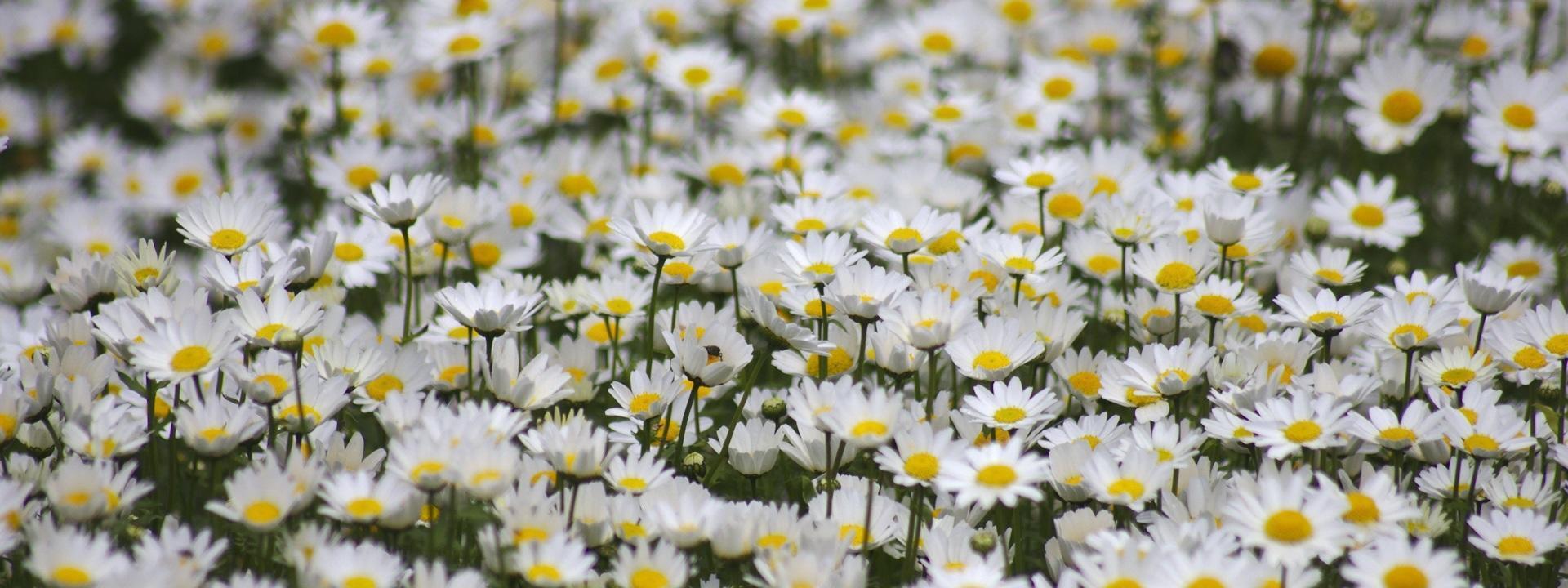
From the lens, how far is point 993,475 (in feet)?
A: 7.82

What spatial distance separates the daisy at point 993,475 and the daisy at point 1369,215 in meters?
1.85

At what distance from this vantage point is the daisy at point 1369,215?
3795 millimetres

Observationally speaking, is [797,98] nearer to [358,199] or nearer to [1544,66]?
[358,199]

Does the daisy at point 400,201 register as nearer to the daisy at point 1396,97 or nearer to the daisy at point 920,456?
the daisy at point 920,456

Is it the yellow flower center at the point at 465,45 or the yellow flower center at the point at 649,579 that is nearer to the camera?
the yellow flower center at the point at 649,579

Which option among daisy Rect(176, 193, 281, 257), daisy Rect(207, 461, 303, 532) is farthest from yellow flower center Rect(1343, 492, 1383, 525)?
daisy Rect(176, 193, 281, 257)

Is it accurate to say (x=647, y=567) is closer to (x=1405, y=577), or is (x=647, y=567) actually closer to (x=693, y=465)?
(x=693, y=465)

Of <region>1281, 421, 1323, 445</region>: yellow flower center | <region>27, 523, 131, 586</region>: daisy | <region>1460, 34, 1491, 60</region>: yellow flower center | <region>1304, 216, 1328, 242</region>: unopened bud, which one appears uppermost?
<region>1460, 34, 1491, 60</region>: yellow flower center

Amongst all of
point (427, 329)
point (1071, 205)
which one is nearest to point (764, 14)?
point (1071, 205)

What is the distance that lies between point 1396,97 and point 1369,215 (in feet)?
2.10

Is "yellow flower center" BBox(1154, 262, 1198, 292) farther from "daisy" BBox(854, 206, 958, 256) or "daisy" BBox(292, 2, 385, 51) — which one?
"daisy" BBox(292, 2, 385, 51)

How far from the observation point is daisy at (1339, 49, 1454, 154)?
424 centimetres

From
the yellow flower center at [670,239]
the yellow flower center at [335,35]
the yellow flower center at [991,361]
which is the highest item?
the yellow flower center at [335,35]

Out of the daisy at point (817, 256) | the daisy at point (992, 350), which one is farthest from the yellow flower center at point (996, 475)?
the daisy at point (817, 256)
